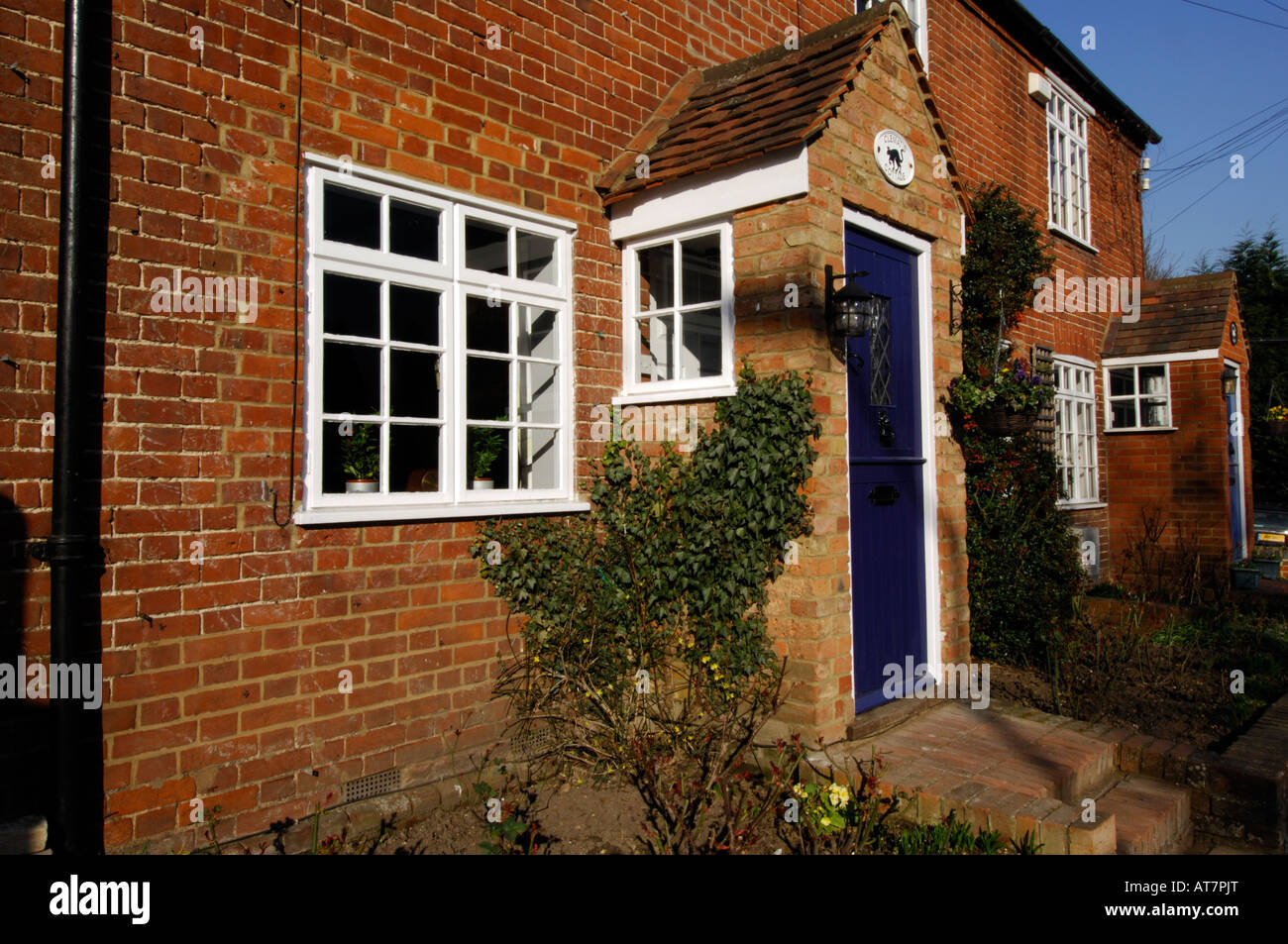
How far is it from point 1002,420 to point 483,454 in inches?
159

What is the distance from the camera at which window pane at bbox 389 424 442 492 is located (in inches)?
181

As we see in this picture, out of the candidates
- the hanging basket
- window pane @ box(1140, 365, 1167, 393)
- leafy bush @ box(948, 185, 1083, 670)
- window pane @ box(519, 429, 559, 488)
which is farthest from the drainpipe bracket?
window pane @ box(1140, 365, 1167, 393)

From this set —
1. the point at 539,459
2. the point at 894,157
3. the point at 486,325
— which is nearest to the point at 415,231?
the point at 486,325

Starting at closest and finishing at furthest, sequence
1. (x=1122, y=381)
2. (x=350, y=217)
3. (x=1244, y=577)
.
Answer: (x=350, y=217) → (x=1244, y=577) → (x=1122, y=381)

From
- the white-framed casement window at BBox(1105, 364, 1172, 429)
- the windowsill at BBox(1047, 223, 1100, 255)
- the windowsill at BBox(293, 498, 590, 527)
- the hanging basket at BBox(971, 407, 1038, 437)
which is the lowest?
the windowsill at BBox(293, 498, 590, 527)

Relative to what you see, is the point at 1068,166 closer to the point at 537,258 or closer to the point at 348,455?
the point at 537,258

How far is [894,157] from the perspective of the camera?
18.5ft

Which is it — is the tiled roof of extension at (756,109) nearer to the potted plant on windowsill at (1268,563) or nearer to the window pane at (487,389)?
the window pane at (487,389)

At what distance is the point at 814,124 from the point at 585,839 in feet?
12.8

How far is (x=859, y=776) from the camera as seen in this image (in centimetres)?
441

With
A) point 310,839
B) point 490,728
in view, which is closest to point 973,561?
point 490,728

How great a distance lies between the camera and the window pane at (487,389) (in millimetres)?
5117

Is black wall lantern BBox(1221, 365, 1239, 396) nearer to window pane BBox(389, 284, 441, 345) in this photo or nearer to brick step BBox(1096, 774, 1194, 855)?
brick step BBox(1096, 774, 1194, 855)
